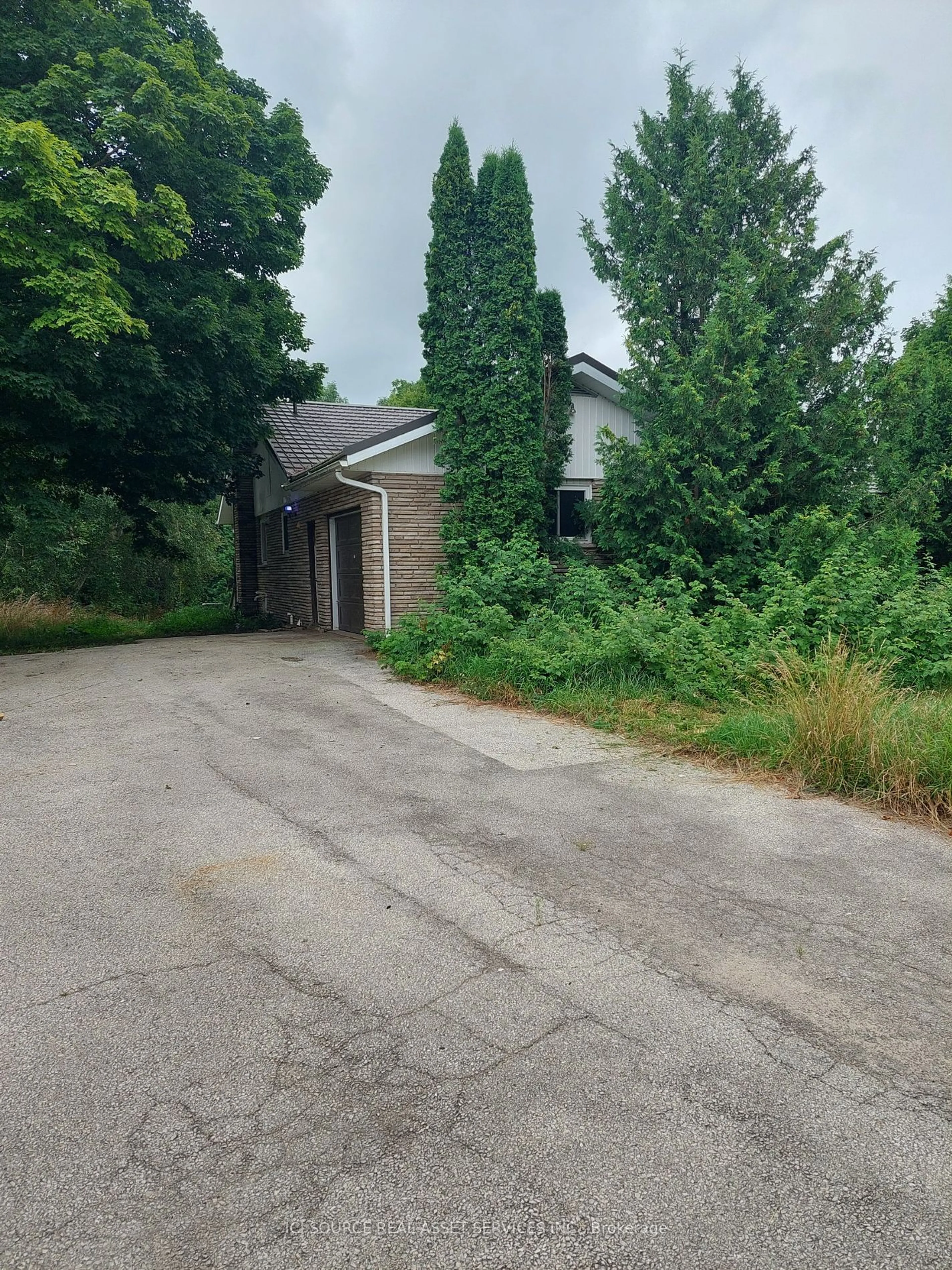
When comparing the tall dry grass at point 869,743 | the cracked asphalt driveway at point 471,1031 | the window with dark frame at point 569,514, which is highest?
the window with dark frame at point 569,514

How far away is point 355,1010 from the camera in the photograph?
2428 mm

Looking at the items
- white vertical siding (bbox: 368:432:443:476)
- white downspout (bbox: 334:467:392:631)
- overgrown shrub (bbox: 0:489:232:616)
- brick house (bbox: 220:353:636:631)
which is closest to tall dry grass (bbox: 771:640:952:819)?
brick house (bbox: 220:353:636:631)

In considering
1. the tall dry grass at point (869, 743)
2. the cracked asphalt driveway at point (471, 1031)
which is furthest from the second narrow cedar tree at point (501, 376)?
the cracked asphalt driveway at point (471, 1031)

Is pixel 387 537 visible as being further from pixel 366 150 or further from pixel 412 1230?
pixel 412 1230

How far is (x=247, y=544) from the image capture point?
787 inches

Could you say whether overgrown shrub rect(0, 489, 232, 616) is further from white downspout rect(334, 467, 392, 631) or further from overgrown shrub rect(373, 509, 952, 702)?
overgrown shrub rect(373, 509, 952, 702)

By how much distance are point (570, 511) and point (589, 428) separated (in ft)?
4.93

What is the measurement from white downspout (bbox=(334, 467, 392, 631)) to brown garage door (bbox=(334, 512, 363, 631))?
111 centimetres

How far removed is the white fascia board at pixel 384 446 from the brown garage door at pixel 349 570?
183cm

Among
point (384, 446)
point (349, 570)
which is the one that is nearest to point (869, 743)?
point (384, 446)

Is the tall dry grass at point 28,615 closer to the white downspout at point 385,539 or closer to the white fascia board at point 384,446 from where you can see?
the white downspout at point 385,539

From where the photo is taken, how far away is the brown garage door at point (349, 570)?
530 inches

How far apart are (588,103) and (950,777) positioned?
1193 centimetres

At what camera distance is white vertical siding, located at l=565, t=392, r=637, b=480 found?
1291 cm
